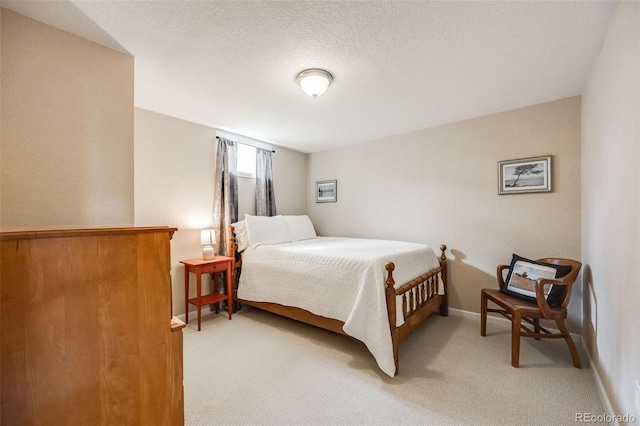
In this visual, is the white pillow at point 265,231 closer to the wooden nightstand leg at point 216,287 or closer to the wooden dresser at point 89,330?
the wooden nightstand leg at point 216,287

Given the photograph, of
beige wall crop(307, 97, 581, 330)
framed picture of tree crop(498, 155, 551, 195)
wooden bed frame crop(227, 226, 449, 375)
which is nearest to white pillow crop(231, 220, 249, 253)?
wooden bed frame crop(227, 226, 449, 375)

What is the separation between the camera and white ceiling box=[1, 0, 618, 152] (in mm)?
1430

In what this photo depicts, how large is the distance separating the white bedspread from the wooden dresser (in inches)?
53.1

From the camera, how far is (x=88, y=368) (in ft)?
3.19

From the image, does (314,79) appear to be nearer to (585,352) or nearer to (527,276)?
(527,276)

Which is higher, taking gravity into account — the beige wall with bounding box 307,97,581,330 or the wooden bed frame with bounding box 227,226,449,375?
the beige wall with bounding box 307,97,581,330

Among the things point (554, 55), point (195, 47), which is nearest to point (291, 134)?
point (195, 47)

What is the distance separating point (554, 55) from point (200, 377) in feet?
11.4

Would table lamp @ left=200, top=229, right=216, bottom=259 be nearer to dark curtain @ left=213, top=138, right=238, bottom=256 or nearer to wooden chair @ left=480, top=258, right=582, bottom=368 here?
dark curtain @ left=213, top=138, right=238, bottom=256

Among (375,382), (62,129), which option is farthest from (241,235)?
(375,382)

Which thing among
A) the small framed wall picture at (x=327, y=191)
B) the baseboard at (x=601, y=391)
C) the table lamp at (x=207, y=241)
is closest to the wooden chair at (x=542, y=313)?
the baseboard at (x=601, y=391)

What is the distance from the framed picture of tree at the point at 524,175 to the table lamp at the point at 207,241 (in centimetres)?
333

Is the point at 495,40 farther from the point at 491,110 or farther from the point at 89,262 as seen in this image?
the point at 89,262

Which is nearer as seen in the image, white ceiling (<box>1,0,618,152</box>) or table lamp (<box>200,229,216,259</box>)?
white ceiling (<box>1,0,618,152</box>)
